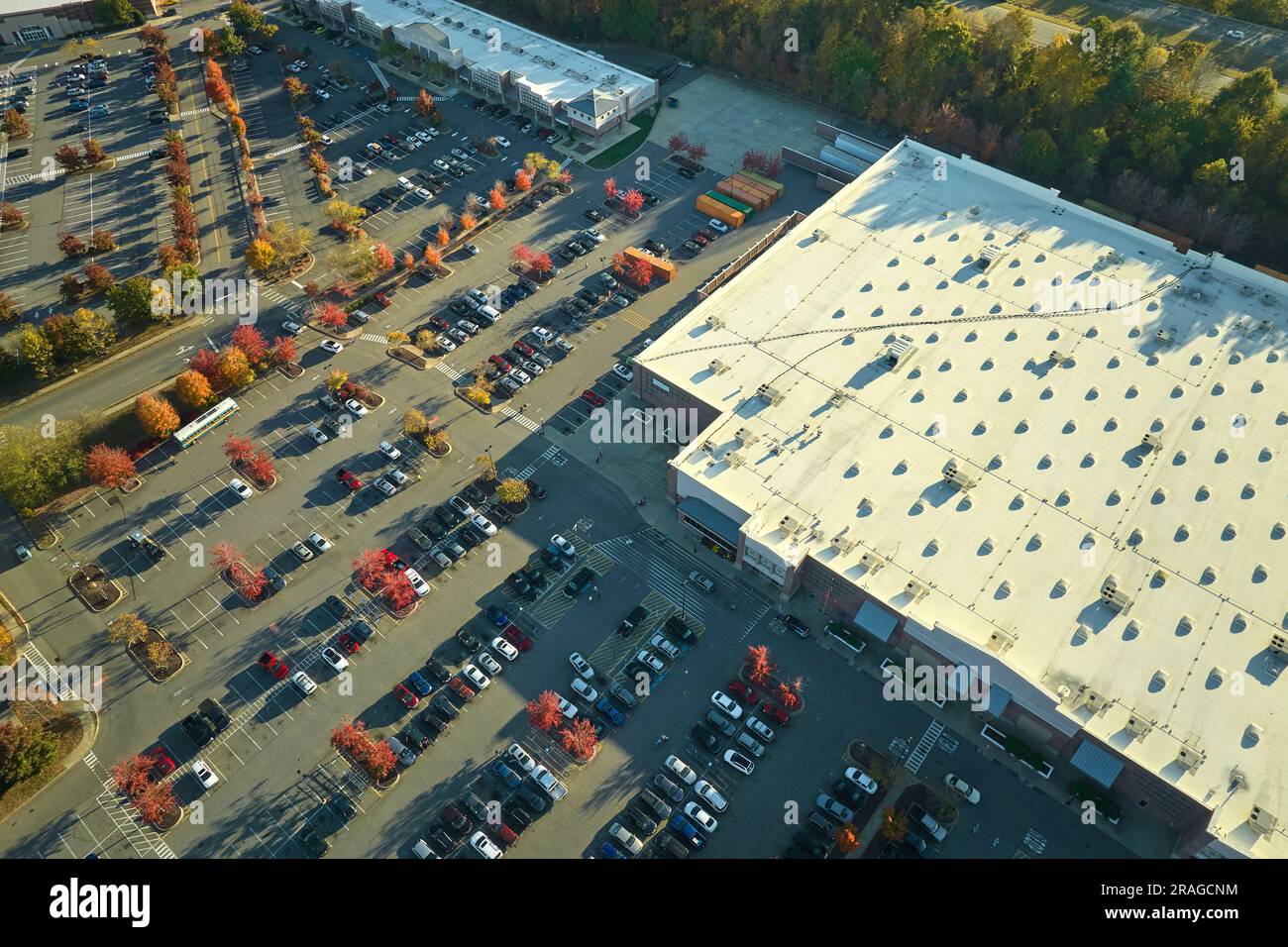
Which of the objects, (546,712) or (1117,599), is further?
(546,712)

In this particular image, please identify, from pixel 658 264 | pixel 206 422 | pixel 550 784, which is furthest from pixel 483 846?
pixel 658 264

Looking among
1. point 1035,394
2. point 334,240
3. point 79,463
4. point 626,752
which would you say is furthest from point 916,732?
point 334,240

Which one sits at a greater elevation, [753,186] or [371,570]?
[753,186]

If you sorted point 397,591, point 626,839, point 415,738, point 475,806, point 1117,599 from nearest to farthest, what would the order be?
point 626,839 → point 475,806 → point 1117,599 → point 415,738 → point 397,591

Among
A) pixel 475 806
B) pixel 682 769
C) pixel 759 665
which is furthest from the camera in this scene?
pixel 759 665

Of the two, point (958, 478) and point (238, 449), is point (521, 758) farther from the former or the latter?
point (958, 478)
